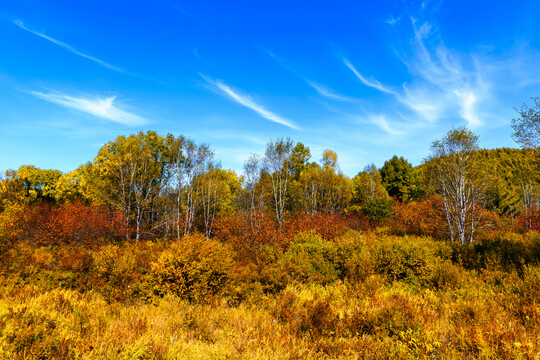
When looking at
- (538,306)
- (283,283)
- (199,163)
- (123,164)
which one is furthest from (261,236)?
(123,164)

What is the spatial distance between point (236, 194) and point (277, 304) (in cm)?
3258

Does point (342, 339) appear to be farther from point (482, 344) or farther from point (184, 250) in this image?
point (184, 250)

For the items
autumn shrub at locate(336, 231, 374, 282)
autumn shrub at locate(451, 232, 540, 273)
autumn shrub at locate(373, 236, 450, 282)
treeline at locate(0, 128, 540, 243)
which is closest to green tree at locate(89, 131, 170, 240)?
treeline at locate(0, 128, 540, 243)

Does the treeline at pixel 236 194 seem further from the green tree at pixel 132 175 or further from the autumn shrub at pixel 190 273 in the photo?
the autumn shrub at pixel 190 273

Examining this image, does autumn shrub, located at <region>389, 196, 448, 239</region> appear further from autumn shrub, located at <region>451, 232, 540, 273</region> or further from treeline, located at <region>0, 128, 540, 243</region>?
autumn shrub, located at <region>451, 232, 540, 273</region>

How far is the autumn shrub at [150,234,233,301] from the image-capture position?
8.03 metres

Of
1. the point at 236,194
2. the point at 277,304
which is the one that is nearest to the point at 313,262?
the point at 277,304

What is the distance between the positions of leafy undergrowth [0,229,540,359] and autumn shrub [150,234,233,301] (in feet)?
0.12

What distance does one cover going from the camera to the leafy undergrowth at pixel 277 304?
4.55 m

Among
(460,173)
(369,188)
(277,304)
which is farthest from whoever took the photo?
(369,188)

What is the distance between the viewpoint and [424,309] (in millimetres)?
6457

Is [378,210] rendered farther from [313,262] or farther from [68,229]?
[68,229]

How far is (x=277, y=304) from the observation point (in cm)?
755

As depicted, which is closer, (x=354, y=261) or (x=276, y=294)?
(x=276, y=294)
